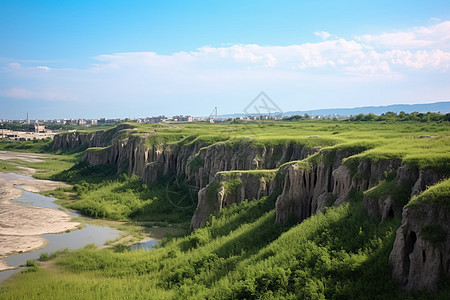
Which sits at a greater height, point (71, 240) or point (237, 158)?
point (237, 158)

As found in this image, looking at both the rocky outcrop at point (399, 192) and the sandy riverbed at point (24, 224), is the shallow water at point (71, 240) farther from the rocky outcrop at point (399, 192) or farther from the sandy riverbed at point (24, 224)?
the rocky outcrop at point (399, 192)

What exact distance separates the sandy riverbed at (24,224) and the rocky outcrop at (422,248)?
2736cm

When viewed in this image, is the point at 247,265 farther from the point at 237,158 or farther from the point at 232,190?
the point at 237,158

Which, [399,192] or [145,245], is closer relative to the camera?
[399,192]

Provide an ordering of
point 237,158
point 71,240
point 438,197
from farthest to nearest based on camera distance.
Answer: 1. point 237,158
2. point 71,240
3. point 438,197

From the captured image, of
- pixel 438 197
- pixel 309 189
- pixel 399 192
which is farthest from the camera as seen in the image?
pixel 309 189

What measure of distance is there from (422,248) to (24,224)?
3878 centimetres

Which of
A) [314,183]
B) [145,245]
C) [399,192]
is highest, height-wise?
[399,192]

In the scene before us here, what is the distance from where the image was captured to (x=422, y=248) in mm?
15688

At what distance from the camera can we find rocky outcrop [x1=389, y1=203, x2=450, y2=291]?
1530cm

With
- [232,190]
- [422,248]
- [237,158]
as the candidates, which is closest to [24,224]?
[232,190]

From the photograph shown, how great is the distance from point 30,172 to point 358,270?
78.6 meters

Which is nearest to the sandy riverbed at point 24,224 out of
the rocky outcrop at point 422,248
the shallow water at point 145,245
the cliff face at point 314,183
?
the shallow water at point 145,245

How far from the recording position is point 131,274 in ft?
94.8
